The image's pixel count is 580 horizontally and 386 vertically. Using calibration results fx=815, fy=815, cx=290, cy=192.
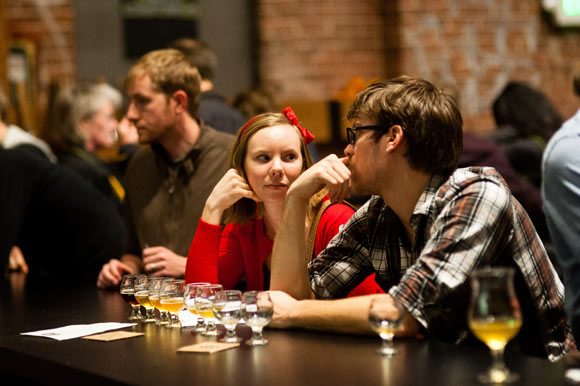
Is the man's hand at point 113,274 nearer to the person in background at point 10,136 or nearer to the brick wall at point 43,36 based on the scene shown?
the person in background at point 10,136

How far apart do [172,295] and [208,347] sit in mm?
299

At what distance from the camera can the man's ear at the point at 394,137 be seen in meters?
1.94

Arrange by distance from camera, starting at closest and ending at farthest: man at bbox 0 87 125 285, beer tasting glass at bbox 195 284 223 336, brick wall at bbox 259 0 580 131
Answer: beer tasting glass at bbox 195 284 223 336 < man at bbox 0 87 125 285 < brick wall at bbox 259 0 580 131

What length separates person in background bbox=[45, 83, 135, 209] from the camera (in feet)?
15.6

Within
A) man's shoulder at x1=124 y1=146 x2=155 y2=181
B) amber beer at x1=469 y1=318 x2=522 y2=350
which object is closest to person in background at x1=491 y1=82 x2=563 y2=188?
man's shoulder at x1=124 y1=146 x2=155 y2=181

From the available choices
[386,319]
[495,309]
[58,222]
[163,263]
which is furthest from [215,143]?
[495,309]

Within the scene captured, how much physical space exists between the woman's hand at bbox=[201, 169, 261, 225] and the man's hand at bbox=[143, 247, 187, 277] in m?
0.47

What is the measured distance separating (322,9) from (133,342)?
188 inches

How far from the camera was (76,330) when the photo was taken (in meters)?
2.13

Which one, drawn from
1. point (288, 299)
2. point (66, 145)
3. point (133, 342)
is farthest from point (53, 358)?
point (66, 145)

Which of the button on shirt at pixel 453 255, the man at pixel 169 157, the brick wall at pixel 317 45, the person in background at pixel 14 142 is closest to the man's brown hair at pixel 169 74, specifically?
the man at pixel 169 157

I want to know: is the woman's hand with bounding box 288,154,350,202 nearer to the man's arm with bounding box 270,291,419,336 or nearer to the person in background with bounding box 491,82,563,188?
the man's arm with bounding box 270,291,419,336

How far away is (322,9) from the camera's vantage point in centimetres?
630

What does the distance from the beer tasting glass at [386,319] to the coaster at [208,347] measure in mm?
337
